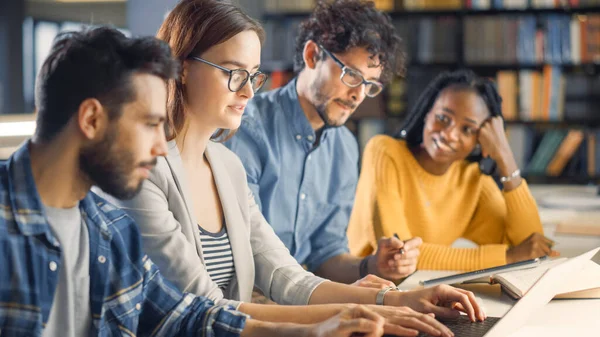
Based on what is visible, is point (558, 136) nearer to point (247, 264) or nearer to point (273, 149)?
point (273, 149)

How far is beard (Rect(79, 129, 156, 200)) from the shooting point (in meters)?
1.01

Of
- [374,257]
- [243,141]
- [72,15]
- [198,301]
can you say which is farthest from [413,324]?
[72,15]

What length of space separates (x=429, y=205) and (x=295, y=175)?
554 mm

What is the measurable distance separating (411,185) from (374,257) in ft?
1.94

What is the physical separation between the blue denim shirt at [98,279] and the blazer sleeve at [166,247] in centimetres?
10

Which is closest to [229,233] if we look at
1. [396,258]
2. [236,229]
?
[236,229]

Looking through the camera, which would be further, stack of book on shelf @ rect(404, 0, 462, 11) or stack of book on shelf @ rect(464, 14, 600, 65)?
stack of book on shelf @ rect(404, 0, 462, 11)

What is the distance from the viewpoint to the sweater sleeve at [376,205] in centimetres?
216

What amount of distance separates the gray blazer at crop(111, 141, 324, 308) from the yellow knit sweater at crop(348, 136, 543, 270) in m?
0.60

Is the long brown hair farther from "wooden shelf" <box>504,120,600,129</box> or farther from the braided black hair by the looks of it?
"wooden shelf" <box>504,120,600,129</box>

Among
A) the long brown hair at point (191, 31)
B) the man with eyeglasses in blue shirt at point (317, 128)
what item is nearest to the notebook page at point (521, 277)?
the man with eyeglasses in blue shirt at point (317, 128)

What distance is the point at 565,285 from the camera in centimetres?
151

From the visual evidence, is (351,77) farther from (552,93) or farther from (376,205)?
(552,93)

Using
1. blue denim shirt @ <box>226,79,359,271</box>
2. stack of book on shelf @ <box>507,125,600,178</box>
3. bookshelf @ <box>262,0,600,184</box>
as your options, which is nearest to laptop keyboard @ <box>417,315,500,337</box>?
blue denim shirt @ <box>226,79,359,271</box>
